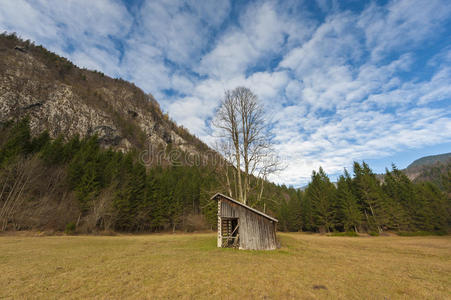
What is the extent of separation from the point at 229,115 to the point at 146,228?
125 ft

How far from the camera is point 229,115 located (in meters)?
18.0

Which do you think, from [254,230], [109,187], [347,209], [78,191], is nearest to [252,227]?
[254,230]

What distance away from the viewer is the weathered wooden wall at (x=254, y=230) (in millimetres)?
14023

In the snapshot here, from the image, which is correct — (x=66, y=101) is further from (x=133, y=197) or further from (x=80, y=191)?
(x=80, y=191)

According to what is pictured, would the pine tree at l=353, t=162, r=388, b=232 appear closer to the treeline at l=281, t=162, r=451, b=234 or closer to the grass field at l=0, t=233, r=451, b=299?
the treeline at l=281, t=162, r=451, b=234

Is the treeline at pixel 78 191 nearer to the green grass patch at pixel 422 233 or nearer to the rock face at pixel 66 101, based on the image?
the rock face at pixel 66 101

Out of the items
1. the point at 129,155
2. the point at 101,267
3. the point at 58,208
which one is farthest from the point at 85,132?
the point at 101,267

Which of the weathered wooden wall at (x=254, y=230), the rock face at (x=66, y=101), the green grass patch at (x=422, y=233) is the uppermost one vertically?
the rock face at (x=66, y=101)

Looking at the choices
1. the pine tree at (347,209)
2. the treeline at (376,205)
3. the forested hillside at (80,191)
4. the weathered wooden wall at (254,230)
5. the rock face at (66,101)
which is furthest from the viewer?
the rock face at (66,101)

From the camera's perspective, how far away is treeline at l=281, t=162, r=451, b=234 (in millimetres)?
38312

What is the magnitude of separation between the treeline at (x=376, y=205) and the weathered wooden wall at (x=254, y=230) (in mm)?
36144

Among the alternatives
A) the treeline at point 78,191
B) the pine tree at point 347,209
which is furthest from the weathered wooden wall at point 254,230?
the pine tree at point 347,209

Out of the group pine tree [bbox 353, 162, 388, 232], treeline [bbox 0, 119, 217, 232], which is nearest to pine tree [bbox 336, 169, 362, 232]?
pine tree [bbox 353, 162, 388, 232]

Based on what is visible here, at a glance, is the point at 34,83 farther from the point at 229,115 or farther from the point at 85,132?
the point at 229,115
